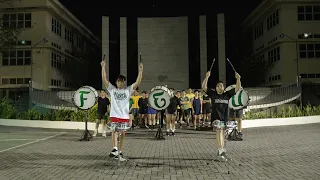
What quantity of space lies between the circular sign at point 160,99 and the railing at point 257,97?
1255cm

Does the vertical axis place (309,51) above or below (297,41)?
below

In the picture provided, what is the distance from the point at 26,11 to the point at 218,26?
2303 cm

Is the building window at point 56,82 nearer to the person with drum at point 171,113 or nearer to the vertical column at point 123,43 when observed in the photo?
the vertical column at point 123,43

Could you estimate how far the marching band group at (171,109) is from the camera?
343 inches

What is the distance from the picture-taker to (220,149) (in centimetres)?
884

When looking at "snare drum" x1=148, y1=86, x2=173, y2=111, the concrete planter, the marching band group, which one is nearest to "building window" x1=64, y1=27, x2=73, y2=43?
the concrete planter

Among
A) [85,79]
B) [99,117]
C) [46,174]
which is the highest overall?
[85,79]

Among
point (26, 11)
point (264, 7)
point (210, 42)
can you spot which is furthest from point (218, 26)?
point (26, 11)

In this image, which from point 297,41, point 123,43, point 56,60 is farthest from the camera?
point 56,60

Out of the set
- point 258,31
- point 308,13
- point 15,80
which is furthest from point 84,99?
point 258,31

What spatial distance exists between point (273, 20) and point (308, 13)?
4185 mm

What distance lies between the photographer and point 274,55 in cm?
4369

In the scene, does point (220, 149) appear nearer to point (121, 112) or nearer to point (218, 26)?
point (121, 112)

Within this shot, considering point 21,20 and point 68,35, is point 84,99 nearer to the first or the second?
point 21,20
